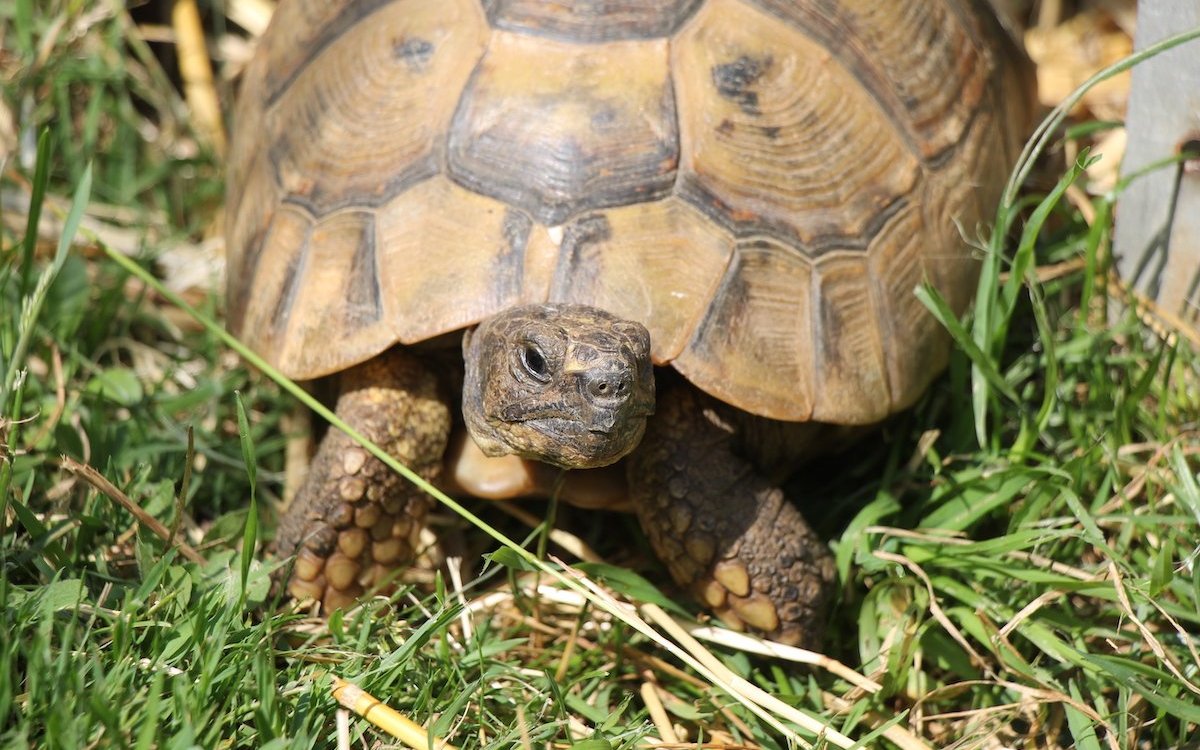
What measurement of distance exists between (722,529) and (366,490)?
0.77m

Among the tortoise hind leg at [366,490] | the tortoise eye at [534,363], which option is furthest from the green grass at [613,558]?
the tortoise eye at [534,363]

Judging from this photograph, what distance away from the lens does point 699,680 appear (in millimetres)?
2557

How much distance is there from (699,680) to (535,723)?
1.33ft

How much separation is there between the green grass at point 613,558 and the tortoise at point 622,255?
176 millimetres

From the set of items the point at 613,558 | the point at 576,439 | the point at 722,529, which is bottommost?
the point at 613,558

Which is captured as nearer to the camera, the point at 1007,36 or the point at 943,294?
the point at 943,294

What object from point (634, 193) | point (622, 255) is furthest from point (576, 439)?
point (634, 193)

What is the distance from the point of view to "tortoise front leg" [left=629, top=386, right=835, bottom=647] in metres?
2.57

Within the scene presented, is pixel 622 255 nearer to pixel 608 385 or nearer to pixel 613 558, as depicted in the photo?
pixel 608 385

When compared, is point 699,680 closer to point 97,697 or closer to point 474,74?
point 97,697

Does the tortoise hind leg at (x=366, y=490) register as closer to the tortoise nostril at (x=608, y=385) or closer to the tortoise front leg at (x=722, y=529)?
the tortoise front leg at (x=722, y=529)

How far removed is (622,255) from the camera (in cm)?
246

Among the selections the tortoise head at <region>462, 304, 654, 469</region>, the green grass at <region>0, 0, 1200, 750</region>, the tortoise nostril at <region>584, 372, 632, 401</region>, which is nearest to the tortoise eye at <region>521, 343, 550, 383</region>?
the tortoise head at <region>462, 304, 654, 469</region>

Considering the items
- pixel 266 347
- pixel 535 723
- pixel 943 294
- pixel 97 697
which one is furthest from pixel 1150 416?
pixel 97 697
